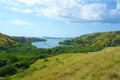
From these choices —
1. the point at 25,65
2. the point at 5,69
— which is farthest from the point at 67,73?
the point at 25,65

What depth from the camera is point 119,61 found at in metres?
28.9

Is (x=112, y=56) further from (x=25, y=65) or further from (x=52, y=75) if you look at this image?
(x=25, y=65)

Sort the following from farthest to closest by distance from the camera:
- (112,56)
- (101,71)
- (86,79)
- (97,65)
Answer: (112,56)
(97,65)
(101,71)
(86,79)

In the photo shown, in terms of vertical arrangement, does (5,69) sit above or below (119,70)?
below

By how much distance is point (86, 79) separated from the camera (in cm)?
2405

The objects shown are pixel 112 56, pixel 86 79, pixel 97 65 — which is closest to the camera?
pixel 86 79

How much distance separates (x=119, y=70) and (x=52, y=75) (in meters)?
9.25

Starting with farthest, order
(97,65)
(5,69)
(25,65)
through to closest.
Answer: (25,65), (5,69), (97,65)

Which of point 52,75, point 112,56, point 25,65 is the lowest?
point 25,65

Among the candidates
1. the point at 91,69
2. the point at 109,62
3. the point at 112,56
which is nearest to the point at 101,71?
the point at 91,69

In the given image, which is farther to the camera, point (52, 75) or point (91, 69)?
point (52, 75)

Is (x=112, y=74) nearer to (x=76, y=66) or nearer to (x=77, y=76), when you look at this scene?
(x=77, y=76)

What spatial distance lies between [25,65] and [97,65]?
105 meters

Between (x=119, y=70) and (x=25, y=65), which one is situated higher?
(x=119, y=70)
